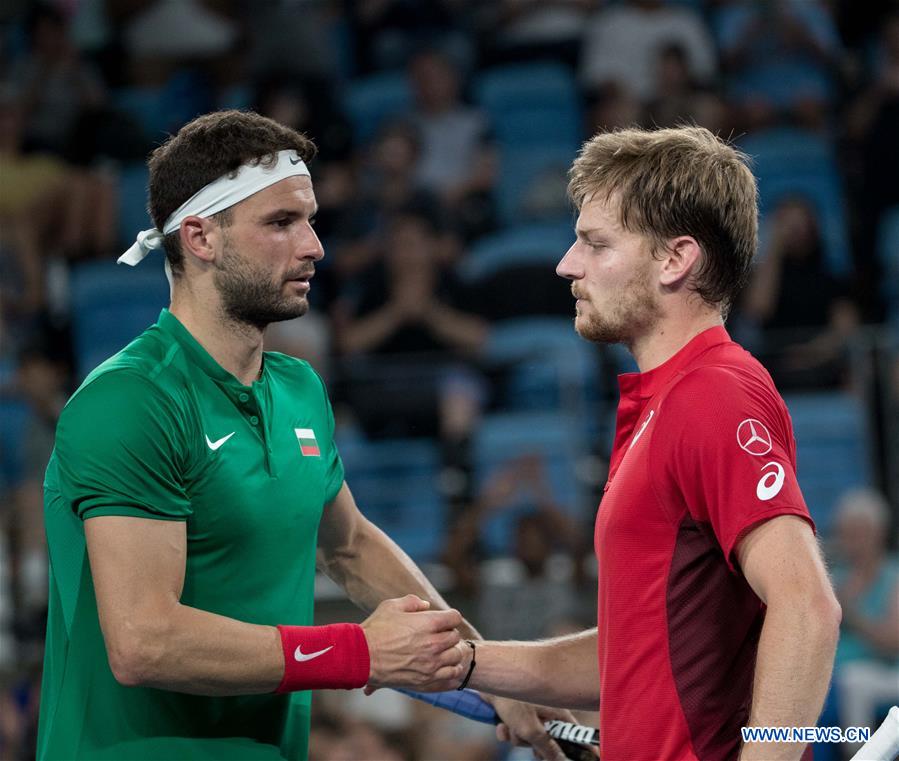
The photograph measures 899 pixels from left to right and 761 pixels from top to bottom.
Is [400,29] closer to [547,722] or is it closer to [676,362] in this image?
Result: [547,722]

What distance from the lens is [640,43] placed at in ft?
33.0

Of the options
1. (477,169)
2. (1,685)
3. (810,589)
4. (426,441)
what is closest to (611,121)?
(477,169)

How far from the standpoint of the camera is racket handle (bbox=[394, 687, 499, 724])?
3.55 metres

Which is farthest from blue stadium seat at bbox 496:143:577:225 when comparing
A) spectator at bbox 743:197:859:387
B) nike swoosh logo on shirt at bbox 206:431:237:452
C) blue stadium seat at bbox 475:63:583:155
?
nike swoosh logo on shirt at bbox 206:431:237:452

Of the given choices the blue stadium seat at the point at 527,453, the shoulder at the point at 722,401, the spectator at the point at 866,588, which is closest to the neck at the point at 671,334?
the shoulder at the point at 722,401

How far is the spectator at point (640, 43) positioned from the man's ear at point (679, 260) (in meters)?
7.29

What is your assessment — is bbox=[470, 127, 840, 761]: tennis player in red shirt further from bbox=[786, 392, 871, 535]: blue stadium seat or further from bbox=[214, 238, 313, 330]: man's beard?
bbox=[786, 392, 871, 535]: blue stadium seat

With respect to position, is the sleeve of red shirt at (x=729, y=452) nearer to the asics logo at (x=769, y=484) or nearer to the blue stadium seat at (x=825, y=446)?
the asics logo at (x=769, y=484)

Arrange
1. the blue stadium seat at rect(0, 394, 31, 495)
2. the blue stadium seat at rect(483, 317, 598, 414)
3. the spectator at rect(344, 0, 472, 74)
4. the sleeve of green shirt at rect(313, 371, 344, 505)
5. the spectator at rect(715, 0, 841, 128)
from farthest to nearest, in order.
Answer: the spectator at rect(344, 0, 472, 74) < the spectator at rect(715, 0, 841, 128) < the blue stadium seat at rect(0, 394, 31, 495) < the blue stadium seat at rect(483, 317, 598, 414) < the sleeve of green shirt at rect(313, 371, 344, 505)

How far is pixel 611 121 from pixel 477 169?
1.01 meters

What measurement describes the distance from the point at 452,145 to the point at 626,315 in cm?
721

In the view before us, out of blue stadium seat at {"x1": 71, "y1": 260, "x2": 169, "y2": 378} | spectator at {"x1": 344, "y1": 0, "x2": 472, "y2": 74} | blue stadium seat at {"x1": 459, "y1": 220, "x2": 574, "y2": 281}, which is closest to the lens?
blue stadium seat at {"x1": 459, "y1": 220, "x2": 574, "y2": 281}

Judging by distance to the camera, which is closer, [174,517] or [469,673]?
[174,517]

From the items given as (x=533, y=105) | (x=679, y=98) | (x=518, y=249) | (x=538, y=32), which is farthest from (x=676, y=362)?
(x=538, y=32)
